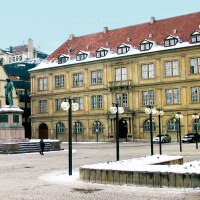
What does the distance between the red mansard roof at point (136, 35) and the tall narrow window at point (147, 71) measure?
3.86 metres

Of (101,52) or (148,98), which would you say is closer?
(148,98)

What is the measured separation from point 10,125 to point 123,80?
3054 cm

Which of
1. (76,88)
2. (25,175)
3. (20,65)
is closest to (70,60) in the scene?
(76,88)

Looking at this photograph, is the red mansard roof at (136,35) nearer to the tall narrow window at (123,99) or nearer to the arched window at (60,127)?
the tall narrow window at (123,99)

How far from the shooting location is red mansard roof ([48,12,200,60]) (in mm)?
63031

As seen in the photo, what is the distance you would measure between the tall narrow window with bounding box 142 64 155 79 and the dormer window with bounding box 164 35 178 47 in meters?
4.08

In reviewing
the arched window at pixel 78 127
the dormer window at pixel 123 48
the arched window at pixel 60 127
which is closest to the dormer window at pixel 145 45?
the dormer window at pixel 123 48

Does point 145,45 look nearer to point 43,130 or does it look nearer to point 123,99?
point 123,99

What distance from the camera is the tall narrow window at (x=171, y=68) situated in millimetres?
60812

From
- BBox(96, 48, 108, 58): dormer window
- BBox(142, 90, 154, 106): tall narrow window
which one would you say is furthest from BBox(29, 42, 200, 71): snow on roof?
BBox(142, 90, 154, 106): tall narrow window

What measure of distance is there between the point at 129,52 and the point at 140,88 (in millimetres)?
6181

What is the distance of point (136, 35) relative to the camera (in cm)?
6781

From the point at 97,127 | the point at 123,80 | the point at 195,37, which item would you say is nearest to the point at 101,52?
the point at 123,80

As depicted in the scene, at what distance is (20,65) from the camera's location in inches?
3718
